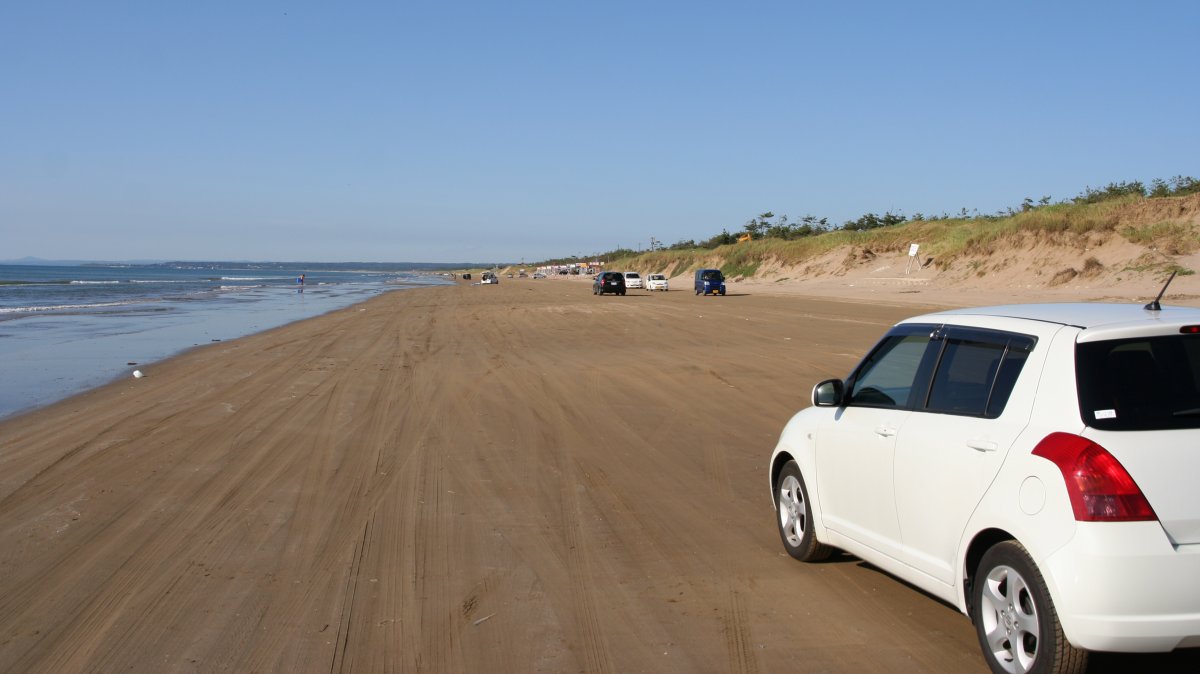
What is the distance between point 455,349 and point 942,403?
1821cm

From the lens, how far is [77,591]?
19.8ft

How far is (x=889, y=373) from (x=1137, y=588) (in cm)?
216

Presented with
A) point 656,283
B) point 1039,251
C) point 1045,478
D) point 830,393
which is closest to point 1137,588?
point 1045,478

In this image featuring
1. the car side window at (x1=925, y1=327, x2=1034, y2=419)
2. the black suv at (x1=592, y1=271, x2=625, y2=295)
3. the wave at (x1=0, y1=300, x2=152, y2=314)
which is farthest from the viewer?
the black suv at (x1=592, y1=271, x2=625, y2=295)

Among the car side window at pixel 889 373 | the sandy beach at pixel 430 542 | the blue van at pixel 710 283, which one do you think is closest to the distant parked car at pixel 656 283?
the blue van at pixel 710 283

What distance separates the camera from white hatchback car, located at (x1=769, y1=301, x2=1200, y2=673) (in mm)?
3869

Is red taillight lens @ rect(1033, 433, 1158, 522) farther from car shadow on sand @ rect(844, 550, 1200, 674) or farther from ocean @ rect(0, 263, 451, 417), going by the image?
ocean @ rect(0, 263, 451, 417)

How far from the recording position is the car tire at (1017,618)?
403cm

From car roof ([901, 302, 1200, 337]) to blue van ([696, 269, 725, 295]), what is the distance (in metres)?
51.5

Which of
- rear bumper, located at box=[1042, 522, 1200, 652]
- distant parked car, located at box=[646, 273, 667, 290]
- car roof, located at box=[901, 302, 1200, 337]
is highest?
car roof, located at box=[901, 302, 1200, 337]

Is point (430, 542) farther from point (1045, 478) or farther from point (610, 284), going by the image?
point (610, 284)

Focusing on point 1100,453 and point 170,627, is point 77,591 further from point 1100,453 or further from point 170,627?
point 1100,453

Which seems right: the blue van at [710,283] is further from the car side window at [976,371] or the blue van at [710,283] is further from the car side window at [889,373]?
the car side window at [976,371]

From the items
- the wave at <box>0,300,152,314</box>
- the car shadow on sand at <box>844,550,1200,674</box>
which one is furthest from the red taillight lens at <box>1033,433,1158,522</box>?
the wave at <box>0,300,152,314</box>
